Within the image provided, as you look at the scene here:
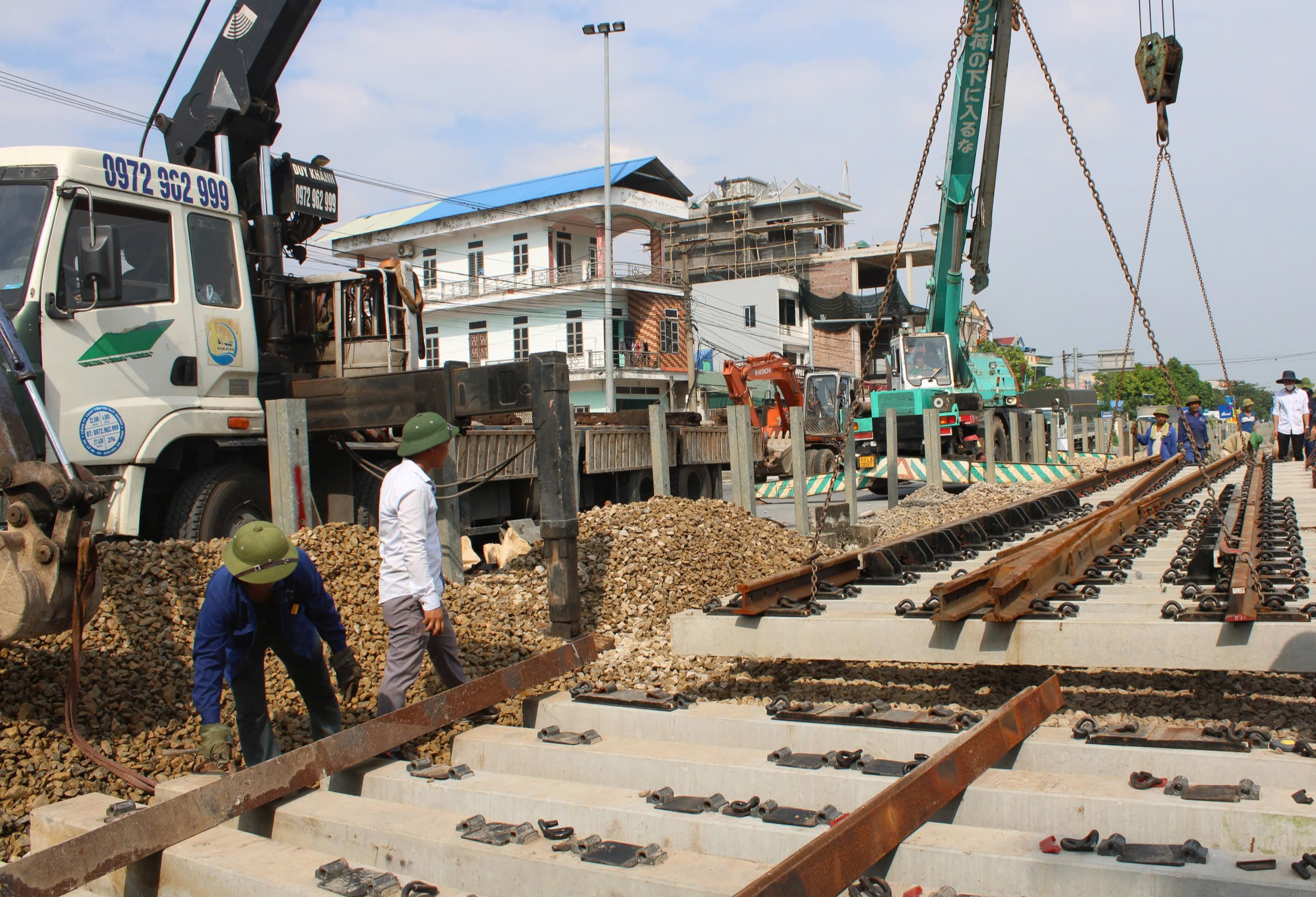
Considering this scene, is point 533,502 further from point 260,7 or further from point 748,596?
point 748,596

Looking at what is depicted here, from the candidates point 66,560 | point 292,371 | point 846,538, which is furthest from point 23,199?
point 846,538

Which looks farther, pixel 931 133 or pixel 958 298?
pixel 958 298

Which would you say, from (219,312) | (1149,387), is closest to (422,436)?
(219,312)

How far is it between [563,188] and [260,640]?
1607 inches

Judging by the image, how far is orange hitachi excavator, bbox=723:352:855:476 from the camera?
24.1 metres

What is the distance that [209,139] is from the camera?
9375 mm

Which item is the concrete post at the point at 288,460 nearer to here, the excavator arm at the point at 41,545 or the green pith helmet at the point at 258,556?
the excavator arm at the point at 41,545

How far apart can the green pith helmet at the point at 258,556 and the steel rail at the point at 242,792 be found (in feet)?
2.29

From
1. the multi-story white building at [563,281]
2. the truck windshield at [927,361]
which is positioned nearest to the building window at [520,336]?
the multi-story white building at [563,281]

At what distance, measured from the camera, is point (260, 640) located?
14.9 feet

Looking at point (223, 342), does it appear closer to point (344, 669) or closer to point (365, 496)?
point (365, 496)

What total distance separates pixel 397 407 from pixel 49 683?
316 cm

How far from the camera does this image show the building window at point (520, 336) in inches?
1757

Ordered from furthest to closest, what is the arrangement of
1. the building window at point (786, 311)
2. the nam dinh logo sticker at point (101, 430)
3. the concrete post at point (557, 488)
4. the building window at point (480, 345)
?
the building window at point (786, 311) → the building window at point (480, 345) → the nam dinh logo sticker at point (101, 430) → the concrete post at point (557, 488)
